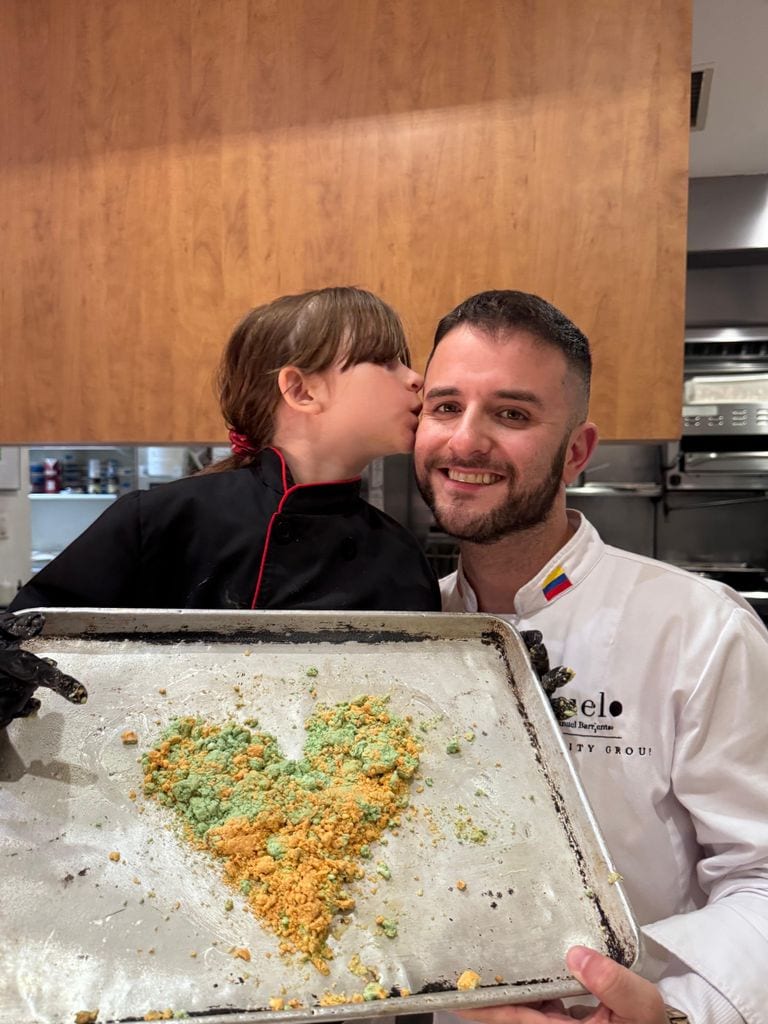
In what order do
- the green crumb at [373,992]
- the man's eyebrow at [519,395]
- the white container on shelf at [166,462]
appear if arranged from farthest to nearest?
1. the white container on shelf at [166,462]
2. the man's eyebrow at [519,395]
3. the green crumb at [373,992]

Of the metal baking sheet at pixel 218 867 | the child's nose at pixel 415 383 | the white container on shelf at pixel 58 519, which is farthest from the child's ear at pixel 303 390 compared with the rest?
the white container on shelf at pixel 58 519

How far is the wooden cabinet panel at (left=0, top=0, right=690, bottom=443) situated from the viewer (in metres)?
1.44

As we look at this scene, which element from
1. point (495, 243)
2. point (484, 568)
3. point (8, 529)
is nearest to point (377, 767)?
point (484, 568)

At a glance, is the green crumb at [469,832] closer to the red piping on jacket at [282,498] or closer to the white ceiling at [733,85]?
the red piping on jacket at [282,498]

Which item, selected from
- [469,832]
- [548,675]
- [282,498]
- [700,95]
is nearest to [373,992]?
[469,832]

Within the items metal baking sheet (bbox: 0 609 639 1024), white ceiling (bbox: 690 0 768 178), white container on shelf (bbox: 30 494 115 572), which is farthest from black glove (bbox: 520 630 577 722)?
white container on shelf (bbox: 30 494 115 572)

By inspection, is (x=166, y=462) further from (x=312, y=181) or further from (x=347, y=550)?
(x=347, y=550)

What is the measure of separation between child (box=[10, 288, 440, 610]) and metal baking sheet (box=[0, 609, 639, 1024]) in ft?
0.53

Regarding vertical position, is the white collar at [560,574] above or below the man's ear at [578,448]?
below

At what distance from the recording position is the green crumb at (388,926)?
590mm

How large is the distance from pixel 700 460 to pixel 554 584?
8.62 ft

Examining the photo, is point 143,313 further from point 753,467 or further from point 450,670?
point 753,467

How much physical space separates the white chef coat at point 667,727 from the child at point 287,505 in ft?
0.90

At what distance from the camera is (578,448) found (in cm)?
108
